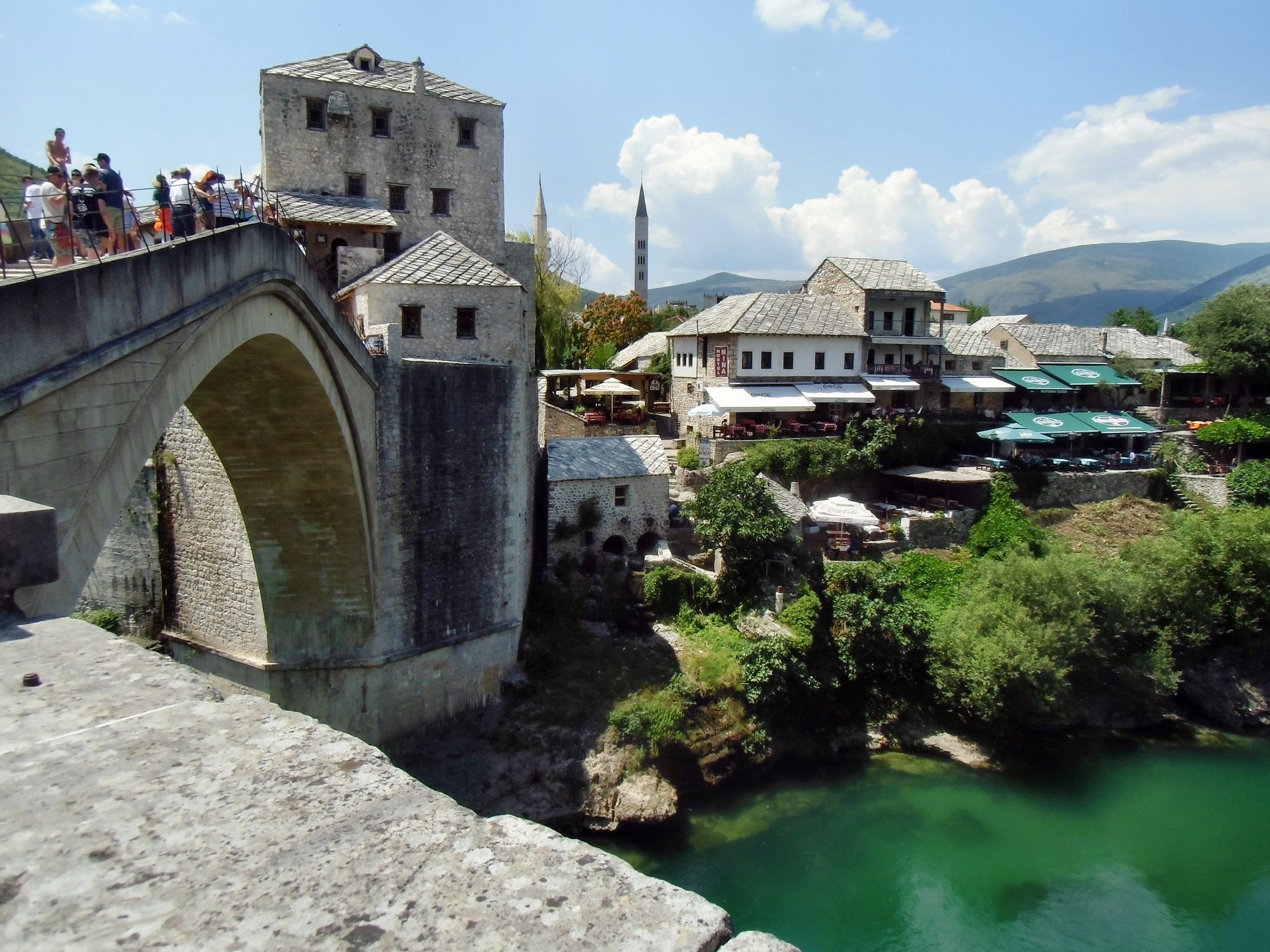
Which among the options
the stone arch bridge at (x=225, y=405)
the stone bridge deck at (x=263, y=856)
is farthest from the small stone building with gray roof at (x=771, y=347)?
the stone bridge deck at (x=263, y=856)

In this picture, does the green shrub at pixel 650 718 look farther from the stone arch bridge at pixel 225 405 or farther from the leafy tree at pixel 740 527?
the stone arch bridge at pixel 225 405

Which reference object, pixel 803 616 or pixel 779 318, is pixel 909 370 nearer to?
pixel 779 318

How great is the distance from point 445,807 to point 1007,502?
27.6m

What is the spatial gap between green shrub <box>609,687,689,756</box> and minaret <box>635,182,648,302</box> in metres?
88.6

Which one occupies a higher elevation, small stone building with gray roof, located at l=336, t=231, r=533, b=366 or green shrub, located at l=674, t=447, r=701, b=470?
small stone building with gray roof, located at l=336, t=231, r=533, b=366

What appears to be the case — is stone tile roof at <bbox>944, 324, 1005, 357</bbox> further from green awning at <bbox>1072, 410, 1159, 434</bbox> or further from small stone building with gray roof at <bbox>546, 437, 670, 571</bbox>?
small stone building with gray roof at <bbox>546, 437, 670, 571</bbox>

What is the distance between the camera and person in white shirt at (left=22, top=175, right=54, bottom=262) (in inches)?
269

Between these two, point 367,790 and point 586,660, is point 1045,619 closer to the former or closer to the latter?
point 586,660

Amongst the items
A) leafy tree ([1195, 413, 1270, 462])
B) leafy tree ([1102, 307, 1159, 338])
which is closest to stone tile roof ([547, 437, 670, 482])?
leafy tree ([1195, 413, 1270, 462])

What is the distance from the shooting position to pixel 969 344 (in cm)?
3491

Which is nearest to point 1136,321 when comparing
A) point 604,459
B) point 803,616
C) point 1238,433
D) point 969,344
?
point 1238,433

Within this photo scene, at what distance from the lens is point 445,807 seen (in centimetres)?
230

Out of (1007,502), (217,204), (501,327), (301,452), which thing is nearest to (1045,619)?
(1007,502)

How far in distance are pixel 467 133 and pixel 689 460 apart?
11479 millimetres
